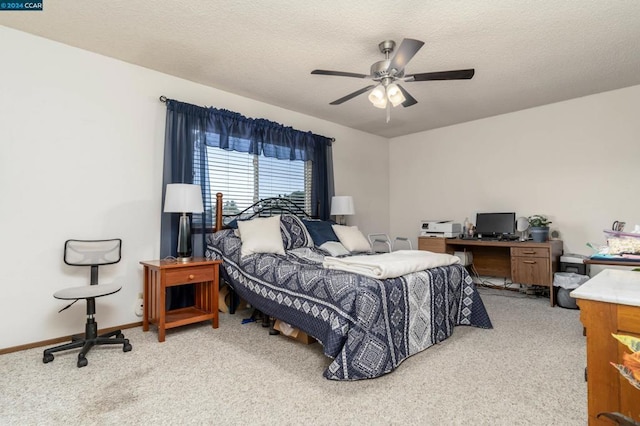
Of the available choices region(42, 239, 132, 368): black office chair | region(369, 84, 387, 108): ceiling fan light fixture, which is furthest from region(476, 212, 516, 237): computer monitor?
region(42, 239, 132, 368): black office chair

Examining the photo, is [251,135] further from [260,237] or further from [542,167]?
[542,167]

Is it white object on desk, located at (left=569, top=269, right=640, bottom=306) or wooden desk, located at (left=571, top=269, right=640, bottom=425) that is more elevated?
white object on desk, located at (left=569, top=269, right=640, bottom=306)

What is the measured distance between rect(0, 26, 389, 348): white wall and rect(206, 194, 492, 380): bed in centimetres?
82

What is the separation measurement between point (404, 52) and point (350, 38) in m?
0.64

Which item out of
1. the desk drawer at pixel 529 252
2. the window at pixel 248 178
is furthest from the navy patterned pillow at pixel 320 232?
the desk drawer at pixel 529 252

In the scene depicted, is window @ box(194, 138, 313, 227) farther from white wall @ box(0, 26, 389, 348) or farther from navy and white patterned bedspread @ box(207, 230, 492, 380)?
navy and white patterned bedspread @ box(207, 230, 492, 380)

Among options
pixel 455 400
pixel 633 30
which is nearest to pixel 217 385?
pixel 455 400

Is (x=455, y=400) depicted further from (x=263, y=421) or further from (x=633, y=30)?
(x=633, y=30)

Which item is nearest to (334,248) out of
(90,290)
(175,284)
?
(175,284)

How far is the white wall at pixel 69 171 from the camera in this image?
251cm

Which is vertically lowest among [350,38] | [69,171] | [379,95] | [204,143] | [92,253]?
[92,253]

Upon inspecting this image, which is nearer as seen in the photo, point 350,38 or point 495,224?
point 350,38

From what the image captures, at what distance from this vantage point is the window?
3.62 meters

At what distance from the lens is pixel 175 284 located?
2.75 meters
